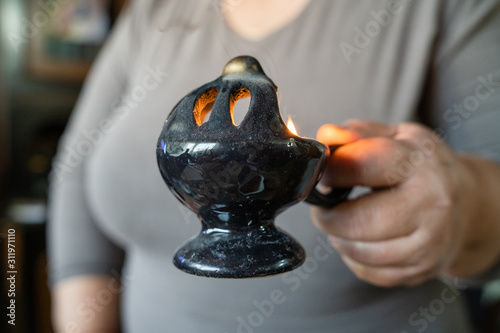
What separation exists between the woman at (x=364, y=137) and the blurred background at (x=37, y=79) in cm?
114

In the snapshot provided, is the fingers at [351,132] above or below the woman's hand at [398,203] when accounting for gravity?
above

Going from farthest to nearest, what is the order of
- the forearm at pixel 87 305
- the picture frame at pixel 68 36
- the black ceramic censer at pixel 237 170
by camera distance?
the picture frame at pixel 68 36 → the forearm at pixel 87 305 → the black ceramic censer at pixel 237 170

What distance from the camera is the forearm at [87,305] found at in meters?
0.48

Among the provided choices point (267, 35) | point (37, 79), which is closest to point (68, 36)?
point (37, 79)

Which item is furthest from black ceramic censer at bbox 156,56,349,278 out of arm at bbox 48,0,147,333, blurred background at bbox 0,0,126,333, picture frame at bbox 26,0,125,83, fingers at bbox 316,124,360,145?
picture frame at bbox 26,0,125,83

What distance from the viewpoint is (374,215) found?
0.83 feet

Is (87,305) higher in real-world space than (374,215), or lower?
lower

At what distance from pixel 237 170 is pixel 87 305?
0.42m

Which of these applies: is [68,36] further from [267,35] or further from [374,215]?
A: [374,215]

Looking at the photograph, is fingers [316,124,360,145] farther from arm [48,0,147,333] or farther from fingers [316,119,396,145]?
arm [48,0,147,333]

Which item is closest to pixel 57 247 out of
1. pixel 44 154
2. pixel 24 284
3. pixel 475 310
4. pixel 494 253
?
pixel 494 253

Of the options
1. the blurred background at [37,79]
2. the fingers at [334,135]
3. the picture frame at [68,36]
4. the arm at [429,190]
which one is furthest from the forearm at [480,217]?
the picture frame at [68,36]

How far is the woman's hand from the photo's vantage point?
0.24 metres

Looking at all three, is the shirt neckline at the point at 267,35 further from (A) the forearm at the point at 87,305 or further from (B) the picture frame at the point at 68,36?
(B) the picture frame at the point at 68,36
